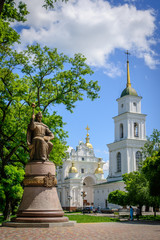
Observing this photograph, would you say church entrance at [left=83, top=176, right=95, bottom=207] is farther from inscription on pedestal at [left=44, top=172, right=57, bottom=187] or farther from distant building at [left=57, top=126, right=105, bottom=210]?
inscription on pedestal at [left=44, top=172, right=57, bottom=187]

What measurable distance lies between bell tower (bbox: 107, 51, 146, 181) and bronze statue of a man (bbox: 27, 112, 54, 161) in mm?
42510

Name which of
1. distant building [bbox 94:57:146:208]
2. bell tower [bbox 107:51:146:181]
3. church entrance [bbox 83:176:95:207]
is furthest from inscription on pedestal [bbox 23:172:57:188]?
church entrance [bbox 83:176:95:207]

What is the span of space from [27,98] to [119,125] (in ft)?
129

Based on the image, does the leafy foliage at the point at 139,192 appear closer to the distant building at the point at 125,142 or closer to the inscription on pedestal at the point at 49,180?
the inscription on pedestal at the point at 49,180

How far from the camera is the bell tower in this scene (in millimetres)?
55656

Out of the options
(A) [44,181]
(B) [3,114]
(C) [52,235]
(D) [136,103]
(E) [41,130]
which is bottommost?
(C) [52,235]

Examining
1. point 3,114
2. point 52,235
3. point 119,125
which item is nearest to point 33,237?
point 52,235

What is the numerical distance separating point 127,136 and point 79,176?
18665mm

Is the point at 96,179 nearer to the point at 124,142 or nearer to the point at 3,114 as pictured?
the point at 124,142

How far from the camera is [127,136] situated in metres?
57.1

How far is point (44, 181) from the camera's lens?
41.8ft

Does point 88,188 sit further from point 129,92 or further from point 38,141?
point 38,141

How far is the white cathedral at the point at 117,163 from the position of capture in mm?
55656

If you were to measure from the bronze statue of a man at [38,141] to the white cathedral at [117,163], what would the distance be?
35566 mm
